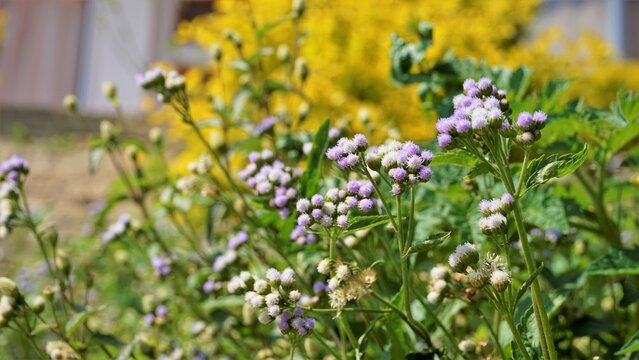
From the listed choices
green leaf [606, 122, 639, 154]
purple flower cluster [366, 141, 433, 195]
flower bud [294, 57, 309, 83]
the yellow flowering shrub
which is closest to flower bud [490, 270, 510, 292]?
purple flower cluster [366, 141, 433, 195]

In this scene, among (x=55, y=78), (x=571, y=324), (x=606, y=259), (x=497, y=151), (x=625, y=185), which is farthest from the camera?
(x=55, y=78)

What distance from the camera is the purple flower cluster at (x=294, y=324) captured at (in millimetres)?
835

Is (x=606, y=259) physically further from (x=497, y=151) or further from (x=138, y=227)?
(x=138, y=227)

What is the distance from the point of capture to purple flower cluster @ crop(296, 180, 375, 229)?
831 mm

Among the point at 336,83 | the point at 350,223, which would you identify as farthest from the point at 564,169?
the point at 336,83

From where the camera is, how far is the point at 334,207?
839 millimetres

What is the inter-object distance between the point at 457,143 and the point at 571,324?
0.53 meters

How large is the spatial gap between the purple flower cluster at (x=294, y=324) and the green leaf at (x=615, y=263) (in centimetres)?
39

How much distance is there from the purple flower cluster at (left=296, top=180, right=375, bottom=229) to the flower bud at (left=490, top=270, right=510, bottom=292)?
149 millimetres

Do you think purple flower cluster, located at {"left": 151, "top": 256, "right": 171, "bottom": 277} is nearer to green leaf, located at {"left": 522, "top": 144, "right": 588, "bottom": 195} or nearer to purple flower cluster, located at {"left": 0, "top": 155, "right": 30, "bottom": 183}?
purple flower cluster, located at {"left": 0, "top": 155, "right": 30, "bottom": 183}

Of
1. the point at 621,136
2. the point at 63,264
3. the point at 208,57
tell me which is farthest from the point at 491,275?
the point at 208,57

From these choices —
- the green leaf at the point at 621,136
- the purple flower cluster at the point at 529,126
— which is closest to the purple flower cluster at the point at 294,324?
the purple flower cluster at the point at 529,126

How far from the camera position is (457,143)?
785 mm

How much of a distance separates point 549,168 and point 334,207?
21cm
